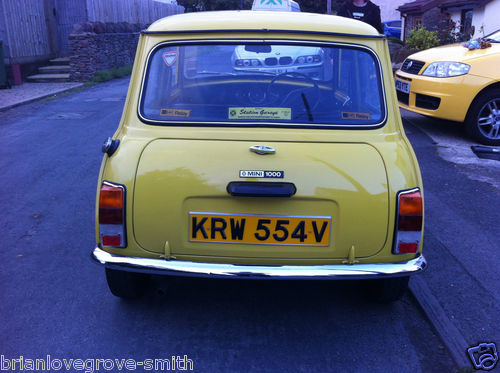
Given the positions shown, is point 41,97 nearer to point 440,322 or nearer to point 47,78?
point 47,78

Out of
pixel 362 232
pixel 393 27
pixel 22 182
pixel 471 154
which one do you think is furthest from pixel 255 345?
pixel 393 27

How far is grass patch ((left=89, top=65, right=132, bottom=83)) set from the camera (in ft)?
60.1

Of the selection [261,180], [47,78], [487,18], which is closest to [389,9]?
[487,18]

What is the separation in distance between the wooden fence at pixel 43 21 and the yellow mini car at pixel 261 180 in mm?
15326

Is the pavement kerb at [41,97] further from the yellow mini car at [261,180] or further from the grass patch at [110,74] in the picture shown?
the yellow mini car at [261,180]

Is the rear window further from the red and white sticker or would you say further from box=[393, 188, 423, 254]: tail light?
box=[393, 188, 423, 254]: tail light

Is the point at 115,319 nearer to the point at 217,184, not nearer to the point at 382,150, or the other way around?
→ the point at 217,184

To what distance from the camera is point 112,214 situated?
3.18 meters

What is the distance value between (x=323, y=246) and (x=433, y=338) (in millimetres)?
992

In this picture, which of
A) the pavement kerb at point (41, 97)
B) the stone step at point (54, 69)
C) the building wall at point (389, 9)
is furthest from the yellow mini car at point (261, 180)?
the building wall at point (389, 9)

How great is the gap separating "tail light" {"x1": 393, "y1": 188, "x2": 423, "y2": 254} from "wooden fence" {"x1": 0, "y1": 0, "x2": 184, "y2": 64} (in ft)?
53.8

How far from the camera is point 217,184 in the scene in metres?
3.13

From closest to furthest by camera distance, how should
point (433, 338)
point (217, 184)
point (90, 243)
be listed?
point (217, 184)
point (433, 338)
point (90, 243)

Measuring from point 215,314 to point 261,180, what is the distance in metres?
1.11
